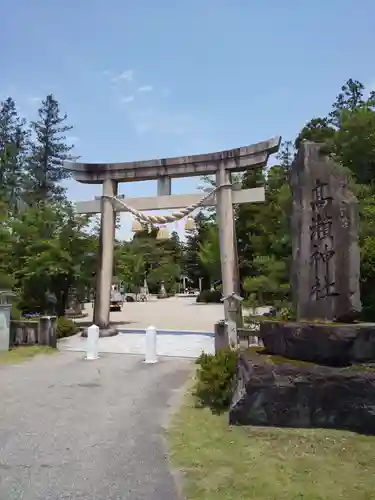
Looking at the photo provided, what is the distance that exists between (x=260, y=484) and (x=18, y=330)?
412 inches

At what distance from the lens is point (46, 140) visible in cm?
4403

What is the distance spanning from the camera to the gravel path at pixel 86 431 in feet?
13.5

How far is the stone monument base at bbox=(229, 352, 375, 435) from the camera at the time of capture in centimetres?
538

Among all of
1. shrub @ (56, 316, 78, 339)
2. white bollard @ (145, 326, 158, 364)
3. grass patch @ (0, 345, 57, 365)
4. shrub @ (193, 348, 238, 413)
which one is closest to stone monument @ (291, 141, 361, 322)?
shrub @ (193, 348, 238, 413)

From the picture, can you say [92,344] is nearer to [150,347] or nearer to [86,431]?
[150,347]

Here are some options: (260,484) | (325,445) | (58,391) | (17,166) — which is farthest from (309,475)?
(17,166)

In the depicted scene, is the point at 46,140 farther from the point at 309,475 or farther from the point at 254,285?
the point at 309,475

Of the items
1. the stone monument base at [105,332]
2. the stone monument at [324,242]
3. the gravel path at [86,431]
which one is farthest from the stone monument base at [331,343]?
the stone monument base at [105,332]

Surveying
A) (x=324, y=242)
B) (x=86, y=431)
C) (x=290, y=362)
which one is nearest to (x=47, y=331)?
(x=86, y=431)

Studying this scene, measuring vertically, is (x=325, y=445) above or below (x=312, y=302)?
below

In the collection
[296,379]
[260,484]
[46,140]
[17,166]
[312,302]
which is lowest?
[260,484]

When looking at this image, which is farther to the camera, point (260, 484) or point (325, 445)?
point (325, 445)

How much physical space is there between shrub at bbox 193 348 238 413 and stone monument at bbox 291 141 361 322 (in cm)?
145

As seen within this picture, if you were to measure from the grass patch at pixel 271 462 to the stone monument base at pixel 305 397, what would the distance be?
0.16 metres
